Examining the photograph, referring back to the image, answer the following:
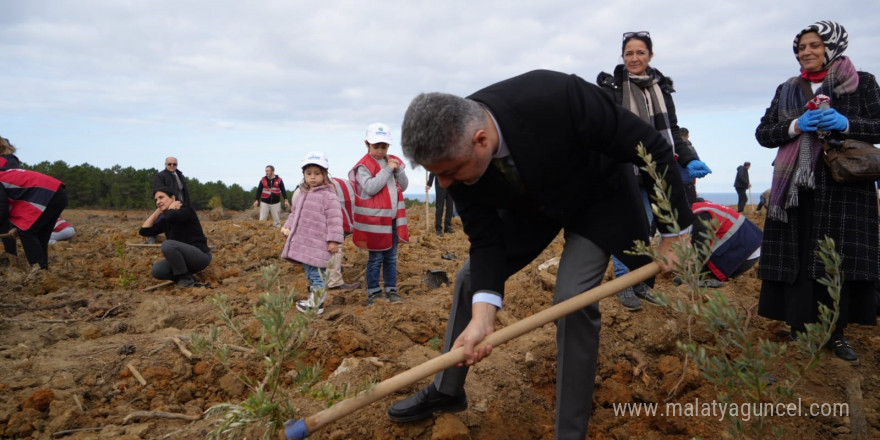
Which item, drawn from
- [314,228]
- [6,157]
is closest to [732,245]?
[314,228]

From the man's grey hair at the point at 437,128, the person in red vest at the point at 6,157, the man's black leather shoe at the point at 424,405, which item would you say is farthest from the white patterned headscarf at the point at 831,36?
the person in red vest at the point at 6,157

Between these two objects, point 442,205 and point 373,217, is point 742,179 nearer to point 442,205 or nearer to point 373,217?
point 442,205

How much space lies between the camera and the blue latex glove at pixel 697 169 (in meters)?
3.85

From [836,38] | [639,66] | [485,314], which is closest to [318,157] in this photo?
[639,66]

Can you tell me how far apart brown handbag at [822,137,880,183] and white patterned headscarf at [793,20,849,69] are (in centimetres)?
51

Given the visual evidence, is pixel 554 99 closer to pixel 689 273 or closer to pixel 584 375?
pixel 689 273

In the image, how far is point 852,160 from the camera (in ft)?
10.1

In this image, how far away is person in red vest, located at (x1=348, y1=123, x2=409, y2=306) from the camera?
5.21 meters

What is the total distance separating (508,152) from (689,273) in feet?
2.52

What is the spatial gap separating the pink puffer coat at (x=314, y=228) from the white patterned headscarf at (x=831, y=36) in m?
3.80

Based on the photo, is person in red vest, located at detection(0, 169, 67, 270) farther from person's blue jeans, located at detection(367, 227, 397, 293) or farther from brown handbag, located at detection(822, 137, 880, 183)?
brown handbag, located at detection(822, 137, 880, 183)

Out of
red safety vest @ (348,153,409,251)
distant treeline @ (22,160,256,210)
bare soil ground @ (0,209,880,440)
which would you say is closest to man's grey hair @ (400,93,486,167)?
bare soil ground @ (0,209,880,440)

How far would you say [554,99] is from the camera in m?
2.14

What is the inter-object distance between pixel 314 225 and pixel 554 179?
3.37 metres
